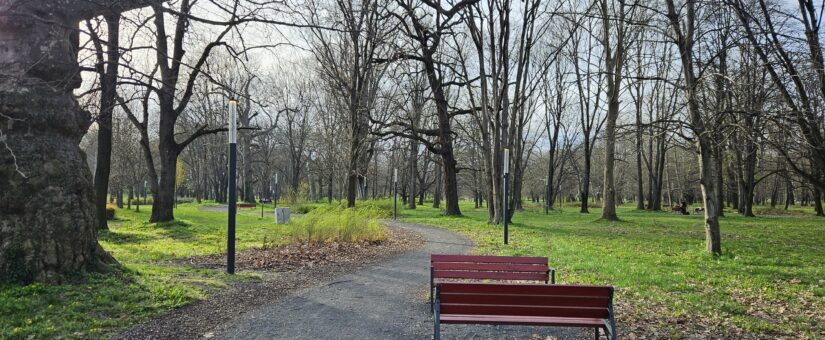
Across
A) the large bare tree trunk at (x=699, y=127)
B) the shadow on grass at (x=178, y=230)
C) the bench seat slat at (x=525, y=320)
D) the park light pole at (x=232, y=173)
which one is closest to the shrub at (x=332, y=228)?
the park light pole at (x=232, y=173)

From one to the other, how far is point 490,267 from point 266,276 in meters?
4.10

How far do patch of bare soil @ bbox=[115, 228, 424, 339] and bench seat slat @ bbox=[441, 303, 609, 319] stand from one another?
2.71m

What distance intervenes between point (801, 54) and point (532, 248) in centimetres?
691

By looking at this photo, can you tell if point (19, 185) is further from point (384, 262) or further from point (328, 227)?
point (328, 227)

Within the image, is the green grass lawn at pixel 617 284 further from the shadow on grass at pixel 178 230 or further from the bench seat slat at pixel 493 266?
the shadow on grass at pixel 178 230

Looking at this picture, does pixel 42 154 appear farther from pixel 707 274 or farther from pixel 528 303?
pixel 707 274

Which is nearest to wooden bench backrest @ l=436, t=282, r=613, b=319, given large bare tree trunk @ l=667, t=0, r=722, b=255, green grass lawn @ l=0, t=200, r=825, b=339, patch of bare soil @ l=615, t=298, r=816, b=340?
patch of bare soil @ l=615, t=298, r=816, b=340

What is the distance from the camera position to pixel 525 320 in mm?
3969

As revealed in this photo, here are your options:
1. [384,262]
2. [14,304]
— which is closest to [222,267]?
[384,262]

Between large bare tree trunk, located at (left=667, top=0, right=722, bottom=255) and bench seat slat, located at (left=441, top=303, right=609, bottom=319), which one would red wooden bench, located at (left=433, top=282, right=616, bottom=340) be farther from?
large bare tree trunk, located at (left=667, top=0, right=722, bottom=255)

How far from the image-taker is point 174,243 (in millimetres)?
13570

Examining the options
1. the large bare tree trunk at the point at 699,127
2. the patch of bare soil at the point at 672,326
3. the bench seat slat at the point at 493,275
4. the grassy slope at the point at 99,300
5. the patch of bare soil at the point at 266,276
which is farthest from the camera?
the large bare tree trunk at the point at 699,127

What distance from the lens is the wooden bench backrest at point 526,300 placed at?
392cm

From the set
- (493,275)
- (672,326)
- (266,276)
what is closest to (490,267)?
(493,275)
